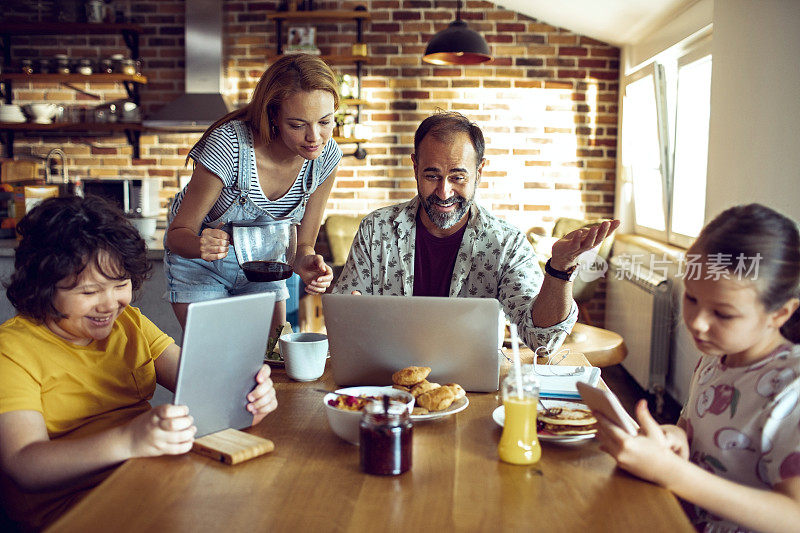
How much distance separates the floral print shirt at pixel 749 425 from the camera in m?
1.09

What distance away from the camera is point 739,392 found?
3.93 ft

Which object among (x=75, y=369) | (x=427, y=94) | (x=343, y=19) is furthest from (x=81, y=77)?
(x=75, y=369)

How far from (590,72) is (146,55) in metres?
3.01

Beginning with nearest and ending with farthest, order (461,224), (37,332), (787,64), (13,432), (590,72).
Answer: (13,432), (37,332), (461,224), (787,64), (590,72)

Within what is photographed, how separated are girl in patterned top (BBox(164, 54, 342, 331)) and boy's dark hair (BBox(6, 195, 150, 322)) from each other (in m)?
0.38

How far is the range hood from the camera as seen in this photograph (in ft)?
15.4

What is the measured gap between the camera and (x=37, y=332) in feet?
4.32

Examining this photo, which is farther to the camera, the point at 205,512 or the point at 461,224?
the point at 461,224

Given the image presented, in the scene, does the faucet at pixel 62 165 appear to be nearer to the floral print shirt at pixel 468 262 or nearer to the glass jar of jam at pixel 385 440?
the floral print shirt at pixel 468 262

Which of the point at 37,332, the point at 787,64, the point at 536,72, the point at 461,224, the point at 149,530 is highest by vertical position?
the point at 536,72

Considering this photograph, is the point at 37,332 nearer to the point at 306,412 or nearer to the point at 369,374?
the point at 306,412

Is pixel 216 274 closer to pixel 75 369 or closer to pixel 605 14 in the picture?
pixel 75 369

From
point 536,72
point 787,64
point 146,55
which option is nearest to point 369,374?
point 787,64

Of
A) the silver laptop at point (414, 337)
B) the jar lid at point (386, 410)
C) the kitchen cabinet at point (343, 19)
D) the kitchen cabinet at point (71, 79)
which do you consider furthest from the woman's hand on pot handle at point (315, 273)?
the kitchen cabinet at point (71, 79)
